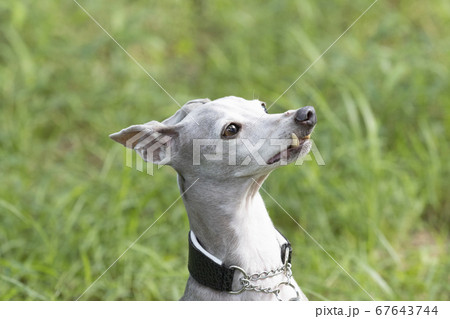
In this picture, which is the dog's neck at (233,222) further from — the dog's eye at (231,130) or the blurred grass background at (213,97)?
the blurred grass background at (213,97)

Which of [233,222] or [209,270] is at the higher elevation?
[233,222]

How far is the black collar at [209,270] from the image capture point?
2406 millimetres

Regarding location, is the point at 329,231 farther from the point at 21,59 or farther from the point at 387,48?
the point at 21,59

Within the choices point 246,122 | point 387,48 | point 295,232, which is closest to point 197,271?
point 246,122

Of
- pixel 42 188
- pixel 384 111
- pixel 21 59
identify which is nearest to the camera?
pixel 42 188

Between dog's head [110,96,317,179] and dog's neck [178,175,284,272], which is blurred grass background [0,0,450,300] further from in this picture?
dog's head [110,96,317,179]

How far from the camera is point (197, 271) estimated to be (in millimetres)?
2465

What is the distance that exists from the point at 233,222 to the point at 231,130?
0.36 meters

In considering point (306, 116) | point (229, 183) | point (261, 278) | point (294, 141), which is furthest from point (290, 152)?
point (261, 278)

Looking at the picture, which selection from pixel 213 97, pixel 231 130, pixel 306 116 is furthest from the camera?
pixel 213 97

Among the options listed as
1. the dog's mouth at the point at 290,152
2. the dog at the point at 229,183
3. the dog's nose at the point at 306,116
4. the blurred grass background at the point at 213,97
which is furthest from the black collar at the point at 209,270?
the blurred grass background at the point at 213,97

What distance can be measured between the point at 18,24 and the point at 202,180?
395 centimetres

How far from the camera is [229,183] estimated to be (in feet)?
7.98

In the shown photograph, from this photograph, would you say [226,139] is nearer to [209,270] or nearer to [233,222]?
[233,222]
